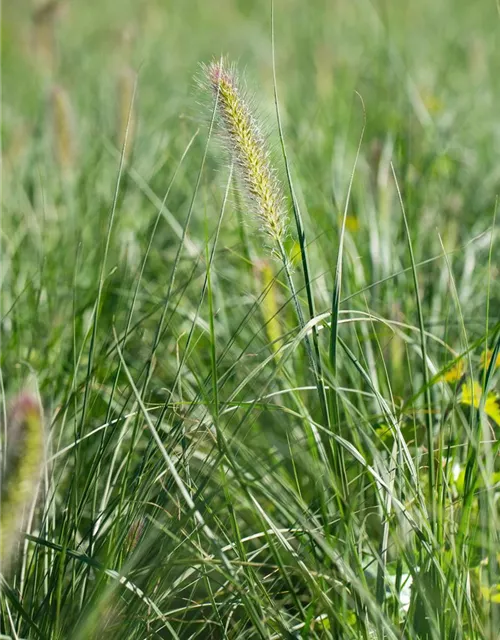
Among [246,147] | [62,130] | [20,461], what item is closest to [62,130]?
[62,130]

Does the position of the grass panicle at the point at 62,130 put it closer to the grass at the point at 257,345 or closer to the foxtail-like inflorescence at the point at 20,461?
the grass at the point at 257,345

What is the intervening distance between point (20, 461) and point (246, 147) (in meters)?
0.56

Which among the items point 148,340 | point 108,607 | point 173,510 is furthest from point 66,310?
point 108,607

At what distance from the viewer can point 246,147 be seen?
4.33 feet

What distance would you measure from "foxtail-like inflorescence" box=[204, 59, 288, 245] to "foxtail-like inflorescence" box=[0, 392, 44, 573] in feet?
1.49

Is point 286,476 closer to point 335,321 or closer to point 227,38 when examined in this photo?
point 335,321

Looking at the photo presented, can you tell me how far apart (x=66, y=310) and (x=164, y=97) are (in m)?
2.03

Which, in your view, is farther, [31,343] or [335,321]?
[31,343]

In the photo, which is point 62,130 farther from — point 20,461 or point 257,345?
point 20,461

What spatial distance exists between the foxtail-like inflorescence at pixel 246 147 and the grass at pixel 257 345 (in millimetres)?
35

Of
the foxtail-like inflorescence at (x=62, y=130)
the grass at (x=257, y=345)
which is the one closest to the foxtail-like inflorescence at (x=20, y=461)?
the grass at (x=257, y=345)

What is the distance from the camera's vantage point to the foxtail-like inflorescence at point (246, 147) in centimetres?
131

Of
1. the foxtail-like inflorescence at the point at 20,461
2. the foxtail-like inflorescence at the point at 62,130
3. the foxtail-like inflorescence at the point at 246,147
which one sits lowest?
the foxtail-like inflorescence at the point at 20,461

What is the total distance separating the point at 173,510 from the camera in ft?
4.54
